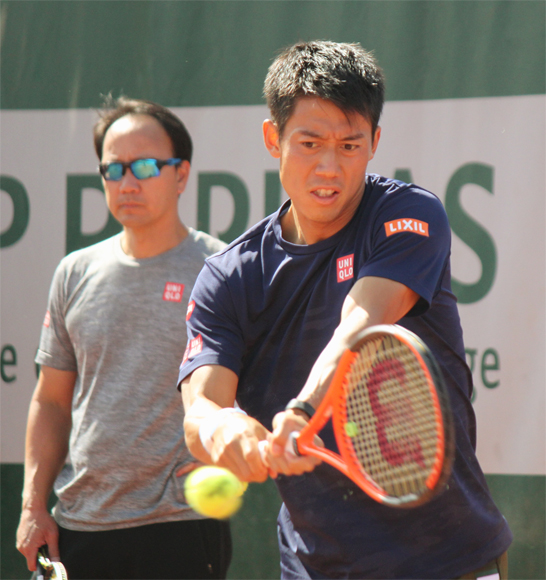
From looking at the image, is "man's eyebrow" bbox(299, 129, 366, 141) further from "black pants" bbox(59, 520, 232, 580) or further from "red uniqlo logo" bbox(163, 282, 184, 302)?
"black pants" bbox(59, 520, 232, 580)

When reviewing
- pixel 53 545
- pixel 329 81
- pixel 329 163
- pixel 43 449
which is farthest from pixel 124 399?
pixel 329 81

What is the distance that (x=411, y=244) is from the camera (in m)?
1.84

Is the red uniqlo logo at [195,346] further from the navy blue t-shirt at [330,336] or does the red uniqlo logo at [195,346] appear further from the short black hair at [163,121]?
the short black hair at [163,121]

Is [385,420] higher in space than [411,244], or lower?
lower

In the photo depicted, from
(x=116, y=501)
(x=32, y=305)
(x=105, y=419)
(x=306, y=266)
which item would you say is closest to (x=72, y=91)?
(x=32, y=305)

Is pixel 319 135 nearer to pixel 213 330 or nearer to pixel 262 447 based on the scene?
pixel 213 330

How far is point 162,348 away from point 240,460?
117cm

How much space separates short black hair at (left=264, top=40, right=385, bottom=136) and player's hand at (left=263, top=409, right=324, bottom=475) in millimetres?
841

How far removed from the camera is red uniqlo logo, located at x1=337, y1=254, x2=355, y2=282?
1.94 meters

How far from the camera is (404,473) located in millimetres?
1636

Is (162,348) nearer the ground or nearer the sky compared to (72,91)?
nearer the ground

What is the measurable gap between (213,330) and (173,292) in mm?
889

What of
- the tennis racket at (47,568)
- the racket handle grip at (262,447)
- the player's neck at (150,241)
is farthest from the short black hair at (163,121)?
the racket handle grip at (262,447)

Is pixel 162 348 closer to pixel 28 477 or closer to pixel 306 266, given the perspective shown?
pixel 28 477
